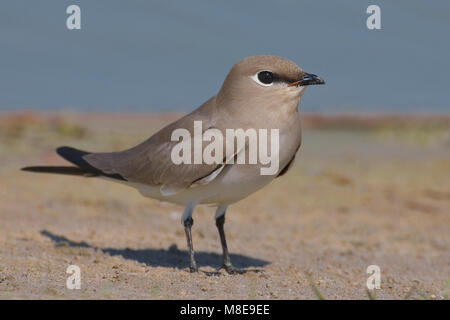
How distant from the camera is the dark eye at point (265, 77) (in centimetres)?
482

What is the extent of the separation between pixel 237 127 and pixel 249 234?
12.3ft

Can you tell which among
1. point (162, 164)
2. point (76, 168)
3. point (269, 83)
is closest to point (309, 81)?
point (269, 83)

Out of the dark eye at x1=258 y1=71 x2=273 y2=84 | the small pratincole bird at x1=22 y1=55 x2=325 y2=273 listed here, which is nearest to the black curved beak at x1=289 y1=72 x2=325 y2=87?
the small pratincole bird at x1=22 y1=55 x2=325 y2=273

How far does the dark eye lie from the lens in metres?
4.82

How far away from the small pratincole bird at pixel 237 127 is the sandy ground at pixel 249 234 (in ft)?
2.44

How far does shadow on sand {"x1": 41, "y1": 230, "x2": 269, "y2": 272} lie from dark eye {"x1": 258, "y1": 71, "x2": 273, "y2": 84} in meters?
1.98

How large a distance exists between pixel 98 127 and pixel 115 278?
17.0m

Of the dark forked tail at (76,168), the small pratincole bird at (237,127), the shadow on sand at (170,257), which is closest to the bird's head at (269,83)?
the small pratincole bird at (237,127)

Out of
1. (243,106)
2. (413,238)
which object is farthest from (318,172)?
(243,106)

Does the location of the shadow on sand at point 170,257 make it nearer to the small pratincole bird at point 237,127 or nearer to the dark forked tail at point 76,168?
the small pratincole bird at point 237,127

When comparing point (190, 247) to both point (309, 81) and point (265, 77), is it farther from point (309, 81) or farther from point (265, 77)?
point (309, 81)

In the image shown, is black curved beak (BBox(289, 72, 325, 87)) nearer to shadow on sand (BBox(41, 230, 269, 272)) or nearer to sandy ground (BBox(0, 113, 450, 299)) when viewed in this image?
sandy ground (BBox(0, 113, 450, 299))
